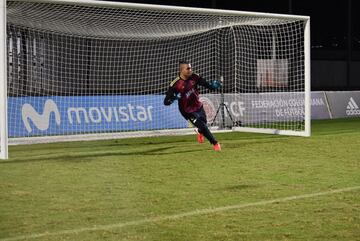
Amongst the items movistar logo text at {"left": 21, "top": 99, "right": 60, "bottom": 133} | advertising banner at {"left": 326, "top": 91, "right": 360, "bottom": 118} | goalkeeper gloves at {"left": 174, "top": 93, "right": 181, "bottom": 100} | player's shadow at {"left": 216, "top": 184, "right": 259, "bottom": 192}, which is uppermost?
goalkeeper gloves at {"left": 174, "top": 93, "right": 181, "bottom": 100}

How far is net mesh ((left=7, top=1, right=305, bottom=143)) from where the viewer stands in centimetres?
1501

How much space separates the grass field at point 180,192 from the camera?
20.7 ft

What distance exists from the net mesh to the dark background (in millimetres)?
10879

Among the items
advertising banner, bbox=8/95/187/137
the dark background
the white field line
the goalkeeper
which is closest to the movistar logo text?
advertising banner, bbox=8/95/187/137

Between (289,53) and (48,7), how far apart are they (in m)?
8.15

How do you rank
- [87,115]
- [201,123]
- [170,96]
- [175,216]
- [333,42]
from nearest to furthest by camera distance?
1. [175,216]
2. [170,96]
3. [201,123]
4. [87,115]
5. [333,42]

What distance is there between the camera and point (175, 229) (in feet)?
20.8

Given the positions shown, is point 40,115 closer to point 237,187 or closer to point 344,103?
point 237,187

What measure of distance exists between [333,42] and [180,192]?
25.4 m

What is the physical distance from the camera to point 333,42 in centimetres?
3219

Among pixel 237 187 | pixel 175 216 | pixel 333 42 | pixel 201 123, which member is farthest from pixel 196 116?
pixel 333 42

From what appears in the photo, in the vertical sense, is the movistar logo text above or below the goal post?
below

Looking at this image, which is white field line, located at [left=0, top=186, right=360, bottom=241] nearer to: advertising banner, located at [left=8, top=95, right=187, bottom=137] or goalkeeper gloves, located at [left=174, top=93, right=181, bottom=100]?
goalkeeper gloves, located at [left=174, top=93, right=181, bottom=100]

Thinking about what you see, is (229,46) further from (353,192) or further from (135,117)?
(353,192)
